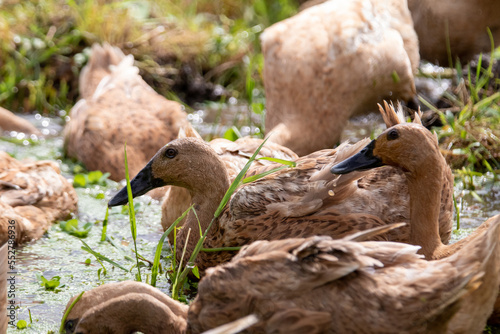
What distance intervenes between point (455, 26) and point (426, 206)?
125 inches

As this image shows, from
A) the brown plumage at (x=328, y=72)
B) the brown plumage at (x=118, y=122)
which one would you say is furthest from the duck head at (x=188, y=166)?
the brown plumage at (x=118, y=122)

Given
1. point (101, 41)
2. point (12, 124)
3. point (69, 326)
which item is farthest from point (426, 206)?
point (101, 41)

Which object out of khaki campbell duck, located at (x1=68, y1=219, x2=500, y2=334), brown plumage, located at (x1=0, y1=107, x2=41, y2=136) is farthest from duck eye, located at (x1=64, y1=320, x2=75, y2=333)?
brown plumage, located at (x1=0, y1=107, x2=41, y2=136)

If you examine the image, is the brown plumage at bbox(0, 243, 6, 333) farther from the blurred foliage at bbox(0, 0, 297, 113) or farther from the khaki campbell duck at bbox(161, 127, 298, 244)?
the blurred foliage at bbox(0, 0, 297, 113)

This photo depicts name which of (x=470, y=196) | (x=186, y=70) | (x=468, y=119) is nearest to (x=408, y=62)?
(x=468, y=119)

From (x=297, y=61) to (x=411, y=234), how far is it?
2.41 m

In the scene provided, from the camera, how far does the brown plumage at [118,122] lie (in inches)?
232

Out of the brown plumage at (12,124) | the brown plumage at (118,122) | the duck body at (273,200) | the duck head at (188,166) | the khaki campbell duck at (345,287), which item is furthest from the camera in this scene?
the brown plumage at (12,124)

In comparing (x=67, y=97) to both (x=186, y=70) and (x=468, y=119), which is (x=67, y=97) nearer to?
(x=186, y=70)

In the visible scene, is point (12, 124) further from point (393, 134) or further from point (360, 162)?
point (393, 134)

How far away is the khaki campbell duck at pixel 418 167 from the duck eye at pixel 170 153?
825mm

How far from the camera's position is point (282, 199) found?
3.66 metres

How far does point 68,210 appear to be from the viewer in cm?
494

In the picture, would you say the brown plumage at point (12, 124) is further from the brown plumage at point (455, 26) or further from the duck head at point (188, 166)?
the brown plumage at point (455, 26)
